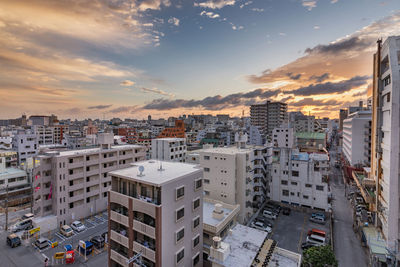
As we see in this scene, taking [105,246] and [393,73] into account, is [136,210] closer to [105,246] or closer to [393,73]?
[105,246]

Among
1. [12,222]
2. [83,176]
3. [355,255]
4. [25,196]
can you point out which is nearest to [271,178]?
[355,255]

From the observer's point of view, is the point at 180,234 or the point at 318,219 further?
the point at 318,219

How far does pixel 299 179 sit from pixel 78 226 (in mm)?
46384

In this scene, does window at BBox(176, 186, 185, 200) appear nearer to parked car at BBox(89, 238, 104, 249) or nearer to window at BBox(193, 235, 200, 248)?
window at BBox(193, 235, 200, 248)

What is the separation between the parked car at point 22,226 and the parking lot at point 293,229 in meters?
44.6

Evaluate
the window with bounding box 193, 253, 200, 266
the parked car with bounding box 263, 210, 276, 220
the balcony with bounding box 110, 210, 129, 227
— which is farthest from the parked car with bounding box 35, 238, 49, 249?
the parked car with bounding box 263, 210, 276, 220

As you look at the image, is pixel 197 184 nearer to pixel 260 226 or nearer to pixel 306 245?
pixel 260 226

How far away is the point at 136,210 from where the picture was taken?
1959cm

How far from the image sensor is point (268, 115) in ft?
450

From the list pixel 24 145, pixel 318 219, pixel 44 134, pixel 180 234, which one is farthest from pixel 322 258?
pixel 44 134

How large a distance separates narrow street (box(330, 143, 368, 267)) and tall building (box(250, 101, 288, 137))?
273 ft

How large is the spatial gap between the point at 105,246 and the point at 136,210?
18521mm

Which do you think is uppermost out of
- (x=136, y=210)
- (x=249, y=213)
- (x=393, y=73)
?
(x=393, y=73)

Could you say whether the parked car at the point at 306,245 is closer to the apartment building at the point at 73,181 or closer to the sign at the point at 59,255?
the apartment building at the point at 73,181
